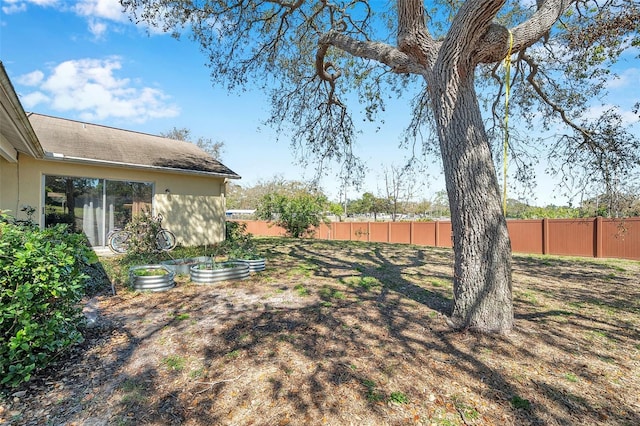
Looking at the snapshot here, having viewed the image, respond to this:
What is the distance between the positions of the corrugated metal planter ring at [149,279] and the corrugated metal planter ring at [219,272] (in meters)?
0.40

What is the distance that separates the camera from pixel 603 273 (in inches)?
267

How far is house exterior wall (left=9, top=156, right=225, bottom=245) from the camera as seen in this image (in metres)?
7.27

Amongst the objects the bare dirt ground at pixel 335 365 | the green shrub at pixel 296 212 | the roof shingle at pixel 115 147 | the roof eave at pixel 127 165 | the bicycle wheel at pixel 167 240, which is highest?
the roof shingle at pixel 115 147

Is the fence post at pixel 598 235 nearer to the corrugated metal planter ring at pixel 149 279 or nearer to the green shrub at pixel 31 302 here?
the corrugated metal planter ring at pixel 149 279

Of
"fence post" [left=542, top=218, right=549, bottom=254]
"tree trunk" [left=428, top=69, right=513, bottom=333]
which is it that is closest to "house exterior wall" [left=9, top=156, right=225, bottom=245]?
"tree trunk" [left=428, top=69, right=513, bottom=333]

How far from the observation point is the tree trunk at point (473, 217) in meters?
3.23

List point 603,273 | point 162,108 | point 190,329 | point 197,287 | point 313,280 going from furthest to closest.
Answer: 1. point 162,108
2. point 603,273
3. point 313,280
4. point 197,287
5. point 190,329

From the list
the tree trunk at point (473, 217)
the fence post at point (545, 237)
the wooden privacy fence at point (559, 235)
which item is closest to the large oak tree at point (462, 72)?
the tree trunk at point (473, 217)

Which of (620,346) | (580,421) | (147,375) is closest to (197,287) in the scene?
(147,375)

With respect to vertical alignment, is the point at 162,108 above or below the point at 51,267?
above

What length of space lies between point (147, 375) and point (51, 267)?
3.70 ft

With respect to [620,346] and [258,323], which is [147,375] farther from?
[620,346]

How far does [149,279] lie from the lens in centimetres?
477

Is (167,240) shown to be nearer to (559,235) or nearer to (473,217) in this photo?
(473,217)
